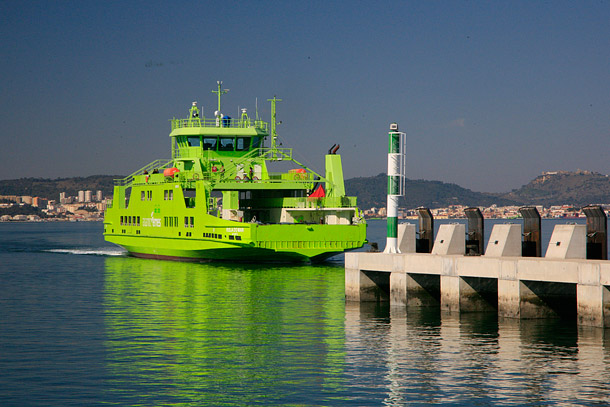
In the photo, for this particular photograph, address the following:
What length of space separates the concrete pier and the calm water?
17.9 inches

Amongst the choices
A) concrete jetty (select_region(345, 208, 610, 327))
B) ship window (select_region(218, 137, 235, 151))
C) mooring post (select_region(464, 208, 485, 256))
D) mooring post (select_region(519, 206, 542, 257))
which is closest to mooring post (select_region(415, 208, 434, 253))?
concrete jetty (select_region(345, 208, 610, 327))

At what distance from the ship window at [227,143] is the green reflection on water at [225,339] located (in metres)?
15.1

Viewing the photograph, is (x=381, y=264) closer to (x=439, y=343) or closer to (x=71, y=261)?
(x=439, y=343)

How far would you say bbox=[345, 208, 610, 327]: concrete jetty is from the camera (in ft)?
64.8

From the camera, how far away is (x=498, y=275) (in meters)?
21.7

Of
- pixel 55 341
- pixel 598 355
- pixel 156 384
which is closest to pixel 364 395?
pixel 156 384

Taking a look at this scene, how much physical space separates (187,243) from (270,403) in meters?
33.3

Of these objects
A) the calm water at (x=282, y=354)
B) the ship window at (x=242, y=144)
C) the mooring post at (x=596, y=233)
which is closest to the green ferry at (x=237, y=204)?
the ship window at (x=242, y=144)

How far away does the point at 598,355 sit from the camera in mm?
18219

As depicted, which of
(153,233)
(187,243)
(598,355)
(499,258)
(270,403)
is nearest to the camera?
(270,403)

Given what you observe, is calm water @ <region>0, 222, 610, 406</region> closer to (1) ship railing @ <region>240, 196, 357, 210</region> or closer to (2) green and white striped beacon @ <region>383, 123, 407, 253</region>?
(2) green and white striped beacon @ <region>383, 123, 407, 253</region>

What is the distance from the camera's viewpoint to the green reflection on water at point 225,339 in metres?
16.2

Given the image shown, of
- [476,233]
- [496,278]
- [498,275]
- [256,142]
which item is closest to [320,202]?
[256,142]

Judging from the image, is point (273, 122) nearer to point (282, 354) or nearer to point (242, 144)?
point (242, 144)
